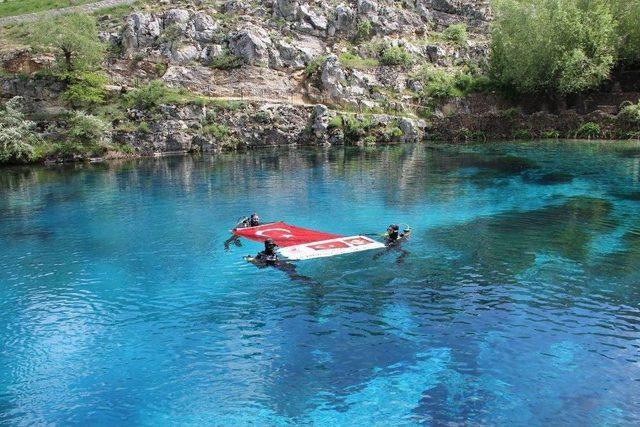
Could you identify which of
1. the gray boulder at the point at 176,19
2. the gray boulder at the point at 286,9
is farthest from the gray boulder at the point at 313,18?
the gray boulder at the point at 176,19

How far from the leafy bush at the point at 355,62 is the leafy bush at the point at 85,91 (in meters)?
39.0

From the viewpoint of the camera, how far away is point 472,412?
51.1 ft

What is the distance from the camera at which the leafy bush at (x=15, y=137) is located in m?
70.4

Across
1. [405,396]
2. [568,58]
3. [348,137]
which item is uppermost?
[568,58]

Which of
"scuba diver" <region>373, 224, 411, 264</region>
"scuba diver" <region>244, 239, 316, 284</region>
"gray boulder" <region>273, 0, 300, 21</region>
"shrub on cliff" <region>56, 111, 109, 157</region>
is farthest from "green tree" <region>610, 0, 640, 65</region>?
"scuba diver" <region>244, 239, 316, 284</region>

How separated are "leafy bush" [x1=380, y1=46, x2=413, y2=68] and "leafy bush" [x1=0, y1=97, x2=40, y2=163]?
5706 cm

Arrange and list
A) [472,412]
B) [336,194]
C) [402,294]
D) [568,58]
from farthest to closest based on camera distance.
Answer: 1. [568,58]
2. [336,194]
3. [402,294]
4. [472,412]

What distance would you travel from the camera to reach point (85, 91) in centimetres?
7956

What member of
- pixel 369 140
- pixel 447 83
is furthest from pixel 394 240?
pixel 447 83

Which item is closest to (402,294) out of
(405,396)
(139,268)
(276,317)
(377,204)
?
(276,317)

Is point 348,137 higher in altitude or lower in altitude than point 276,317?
higher

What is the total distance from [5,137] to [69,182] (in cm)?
1985

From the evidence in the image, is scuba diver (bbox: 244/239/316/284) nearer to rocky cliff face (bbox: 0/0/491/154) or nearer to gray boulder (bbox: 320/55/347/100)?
rocky cliff face (bbox: 0/0/491/154)

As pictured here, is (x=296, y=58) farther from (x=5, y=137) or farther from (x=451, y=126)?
(x=5, y=137)
